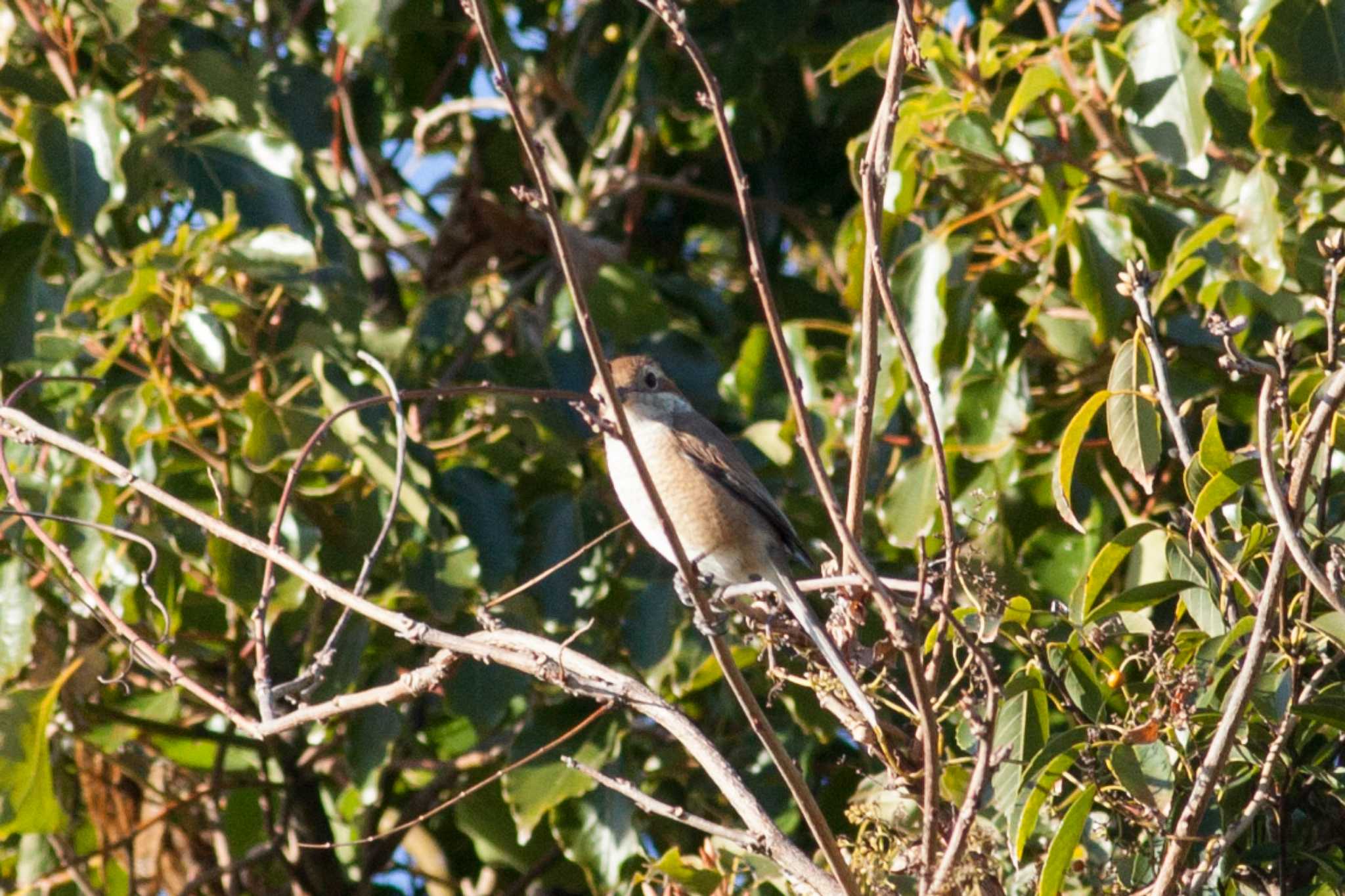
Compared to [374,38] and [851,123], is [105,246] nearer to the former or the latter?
[374,38]

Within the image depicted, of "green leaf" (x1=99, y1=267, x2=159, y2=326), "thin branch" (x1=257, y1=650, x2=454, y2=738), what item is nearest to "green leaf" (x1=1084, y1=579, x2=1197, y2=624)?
"thin branch" (x1=257, y1=650, x2=454, y2=738)

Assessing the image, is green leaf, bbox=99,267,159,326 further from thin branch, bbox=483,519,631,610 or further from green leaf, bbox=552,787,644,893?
green leaf, bbox=552,787,644,893

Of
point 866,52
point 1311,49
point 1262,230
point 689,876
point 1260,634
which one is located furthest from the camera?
point 866,52

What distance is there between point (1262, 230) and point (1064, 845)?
1659mm

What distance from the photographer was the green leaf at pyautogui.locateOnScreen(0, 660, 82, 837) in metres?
3.47

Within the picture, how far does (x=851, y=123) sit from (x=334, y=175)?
1767 mm

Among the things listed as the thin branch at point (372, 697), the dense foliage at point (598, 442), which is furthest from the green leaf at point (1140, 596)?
the thin branch at point (372, 697)

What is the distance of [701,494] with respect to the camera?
12.5ft

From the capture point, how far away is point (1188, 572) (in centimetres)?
241

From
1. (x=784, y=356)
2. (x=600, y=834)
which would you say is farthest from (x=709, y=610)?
(x=600, y=834)

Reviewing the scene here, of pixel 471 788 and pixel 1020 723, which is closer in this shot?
pixel 1020 723

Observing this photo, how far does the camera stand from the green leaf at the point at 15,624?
3555mm

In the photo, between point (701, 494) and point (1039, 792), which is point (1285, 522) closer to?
point (1039, 792)

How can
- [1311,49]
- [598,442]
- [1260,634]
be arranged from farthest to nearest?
[598,442] < [1311,49] < [1260,634]
